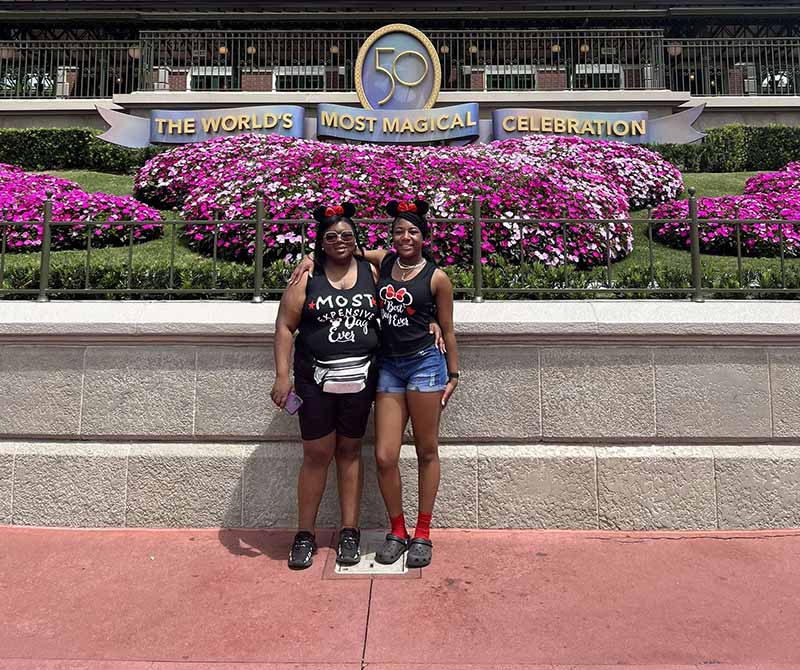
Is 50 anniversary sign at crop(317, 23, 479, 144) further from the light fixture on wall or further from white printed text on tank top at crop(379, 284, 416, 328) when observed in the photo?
white printed text on tank top at crop(379, 284, 416, 328)

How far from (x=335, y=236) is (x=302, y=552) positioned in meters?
2.10

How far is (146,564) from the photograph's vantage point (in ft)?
12.0

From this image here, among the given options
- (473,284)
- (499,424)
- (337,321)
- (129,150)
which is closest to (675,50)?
(129,150)

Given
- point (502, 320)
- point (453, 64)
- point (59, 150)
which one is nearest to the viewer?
point (502, 320)

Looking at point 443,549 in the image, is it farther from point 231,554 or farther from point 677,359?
point 677,359

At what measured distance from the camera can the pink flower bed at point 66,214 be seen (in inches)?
295

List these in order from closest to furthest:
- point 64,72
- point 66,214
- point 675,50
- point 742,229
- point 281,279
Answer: point 281,279, point 66,214, point 742,229, point 64,72, point 675,50

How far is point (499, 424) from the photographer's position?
164 inches

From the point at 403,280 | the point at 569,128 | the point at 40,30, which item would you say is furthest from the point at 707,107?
the point at 40,30

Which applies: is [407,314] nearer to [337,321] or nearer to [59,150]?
[337,321]

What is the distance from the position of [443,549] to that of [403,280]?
1939 mm

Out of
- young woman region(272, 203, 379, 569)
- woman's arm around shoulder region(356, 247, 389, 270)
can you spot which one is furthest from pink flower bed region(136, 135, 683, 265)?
young woman region(272, 203, 379, 569)

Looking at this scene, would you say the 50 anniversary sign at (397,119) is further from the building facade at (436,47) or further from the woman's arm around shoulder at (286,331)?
the woman's arm around shoulder at (286,331)

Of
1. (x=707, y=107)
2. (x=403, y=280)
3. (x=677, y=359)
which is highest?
(x=707, y=107)
